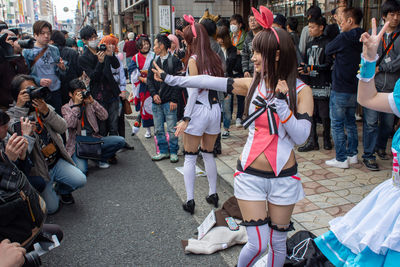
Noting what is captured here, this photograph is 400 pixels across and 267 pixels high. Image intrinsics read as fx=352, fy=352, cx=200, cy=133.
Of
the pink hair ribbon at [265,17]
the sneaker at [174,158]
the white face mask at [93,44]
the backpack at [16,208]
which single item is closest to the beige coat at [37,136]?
the backpack at [16,208]

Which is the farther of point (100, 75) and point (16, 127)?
point (100, 75)

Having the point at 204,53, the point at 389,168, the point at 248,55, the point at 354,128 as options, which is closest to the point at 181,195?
the point at 204,53

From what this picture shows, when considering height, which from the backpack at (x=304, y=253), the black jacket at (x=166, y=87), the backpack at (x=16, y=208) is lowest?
the backpack at (x=304, y=253)

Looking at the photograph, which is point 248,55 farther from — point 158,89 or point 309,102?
point 309,102

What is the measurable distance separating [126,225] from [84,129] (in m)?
2.10

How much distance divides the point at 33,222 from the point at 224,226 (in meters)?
1.69

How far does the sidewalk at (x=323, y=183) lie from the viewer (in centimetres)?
352

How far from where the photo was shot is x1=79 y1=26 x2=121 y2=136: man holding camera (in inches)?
223

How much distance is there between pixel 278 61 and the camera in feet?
7.34

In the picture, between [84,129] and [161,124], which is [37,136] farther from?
[161,124]

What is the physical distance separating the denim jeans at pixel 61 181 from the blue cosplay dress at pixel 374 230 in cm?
303

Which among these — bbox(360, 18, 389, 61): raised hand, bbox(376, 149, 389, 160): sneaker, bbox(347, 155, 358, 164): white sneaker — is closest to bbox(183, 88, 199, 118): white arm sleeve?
bbox(360, 18, 389, 61): raised hand

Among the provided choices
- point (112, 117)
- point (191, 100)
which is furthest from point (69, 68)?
point (191, 100)

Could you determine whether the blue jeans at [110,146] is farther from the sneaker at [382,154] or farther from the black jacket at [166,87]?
the sneaker at [382,154]
